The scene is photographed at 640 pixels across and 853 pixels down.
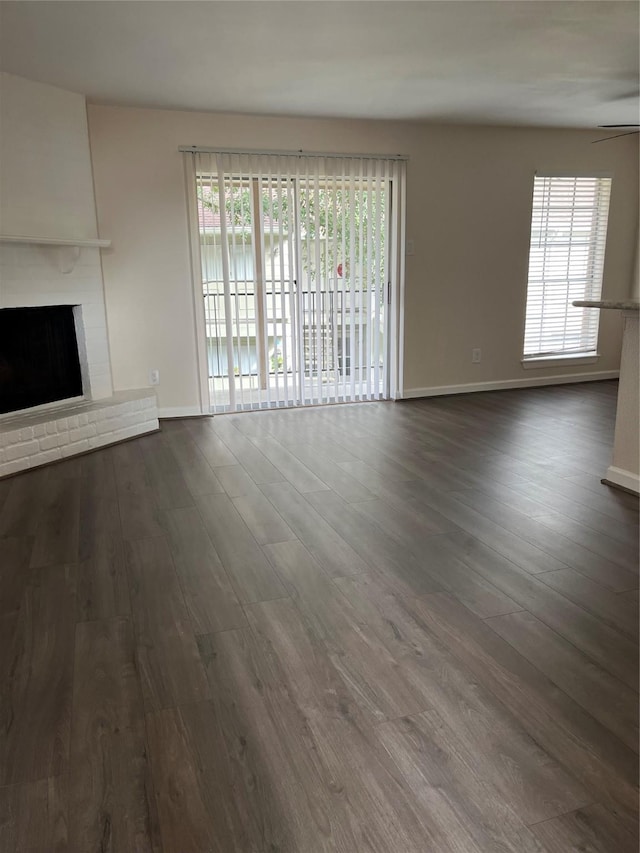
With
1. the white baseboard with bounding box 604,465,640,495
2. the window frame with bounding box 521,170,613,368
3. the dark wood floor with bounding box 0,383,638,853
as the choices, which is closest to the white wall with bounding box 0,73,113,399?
the dark wood floor with bounding box 0,383,638,853

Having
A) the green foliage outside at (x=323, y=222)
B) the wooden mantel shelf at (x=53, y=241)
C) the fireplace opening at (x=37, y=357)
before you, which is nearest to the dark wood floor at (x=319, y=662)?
the fireplace opening at (x=37, y=357)

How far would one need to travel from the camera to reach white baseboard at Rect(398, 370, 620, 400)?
6109 millimetres

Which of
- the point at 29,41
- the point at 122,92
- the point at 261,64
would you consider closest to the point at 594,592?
the point at 261,64

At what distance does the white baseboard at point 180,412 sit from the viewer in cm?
536

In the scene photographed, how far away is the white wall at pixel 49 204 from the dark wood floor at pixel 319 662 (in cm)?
128

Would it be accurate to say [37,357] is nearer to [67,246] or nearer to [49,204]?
[67,246]

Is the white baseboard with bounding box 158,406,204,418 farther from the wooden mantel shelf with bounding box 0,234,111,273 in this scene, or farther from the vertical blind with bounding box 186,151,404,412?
the wooden mantel shelf with bounding box 0,234,111,273

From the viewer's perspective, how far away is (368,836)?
1.39 m

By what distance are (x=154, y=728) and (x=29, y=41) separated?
3.47m

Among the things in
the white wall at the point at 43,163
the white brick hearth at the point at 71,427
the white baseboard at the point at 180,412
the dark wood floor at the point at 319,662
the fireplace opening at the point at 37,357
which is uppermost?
the white wall at the point at 43,163

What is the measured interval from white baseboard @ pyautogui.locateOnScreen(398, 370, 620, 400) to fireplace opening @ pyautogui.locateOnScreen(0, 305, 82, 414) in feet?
9.73

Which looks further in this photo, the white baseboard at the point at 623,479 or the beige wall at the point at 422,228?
the beige wall at the point at 422,228

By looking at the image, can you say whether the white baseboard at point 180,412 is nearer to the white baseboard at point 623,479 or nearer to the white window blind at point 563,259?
the white baseboard at point 623,479

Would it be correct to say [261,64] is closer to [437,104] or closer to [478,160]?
[437,104]
